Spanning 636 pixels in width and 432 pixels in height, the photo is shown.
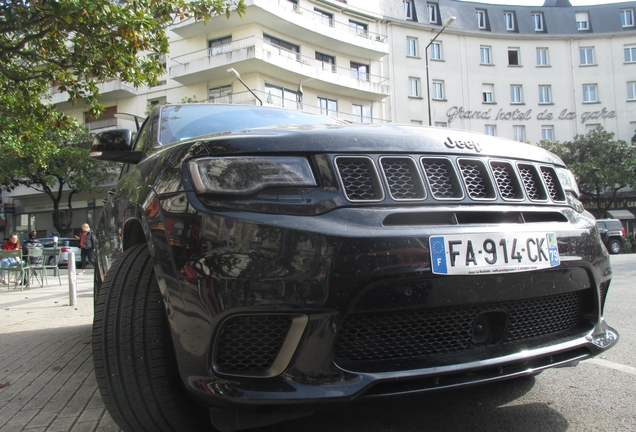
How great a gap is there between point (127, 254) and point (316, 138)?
94cm

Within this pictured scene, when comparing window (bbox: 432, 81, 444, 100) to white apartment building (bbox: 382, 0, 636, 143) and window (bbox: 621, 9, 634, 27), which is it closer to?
white apartment building (bbox: 382, 0, 636, 143)

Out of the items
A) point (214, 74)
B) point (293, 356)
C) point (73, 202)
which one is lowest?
point (293, 356)

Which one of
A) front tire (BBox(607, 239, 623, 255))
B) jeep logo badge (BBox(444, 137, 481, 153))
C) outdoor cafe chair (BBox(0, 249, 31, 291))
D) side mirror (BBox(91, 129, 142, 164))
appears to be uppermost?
side mirror (BBox(91, 129, 142, 164))

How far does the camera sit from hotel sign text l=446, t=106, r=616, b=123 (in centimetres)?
3108

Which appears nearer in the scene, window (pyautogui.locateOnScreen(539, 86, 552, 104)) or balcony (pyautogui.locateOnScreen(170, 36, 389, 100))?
balcony (pyautogui.locateOnScreen(170, 36, 389, 100))

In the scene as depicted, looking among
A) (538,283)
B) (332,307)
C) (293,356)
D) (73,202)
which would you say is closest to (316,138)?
(332,307)

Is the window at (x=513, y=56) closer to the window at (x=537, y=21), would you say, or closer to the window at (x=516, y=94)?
the window at (x=516, y=94)

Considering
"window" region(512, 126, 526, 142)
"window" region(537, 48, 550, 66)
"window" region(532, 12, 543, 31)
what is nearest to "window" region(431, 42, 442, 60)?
"window" region(512, 126, 526, 142)

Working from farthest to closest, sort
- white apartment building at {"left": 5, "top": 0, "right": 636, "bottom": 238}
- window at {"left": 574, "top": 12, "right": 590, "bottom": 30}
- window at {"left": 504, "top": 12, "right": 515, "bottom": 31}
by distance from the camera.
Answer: window at {"left": 574, "top": 12, "right": 590, "bottom": 30}
window at {"left": 504, "top": 12, "right": 515, "bottom": 31}
white apartment building at {"left": 5, "top": 0, "right": 636, "bottom": 238}

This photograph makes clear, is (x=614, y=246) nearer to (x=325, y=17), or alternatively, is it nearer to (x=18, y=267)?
(x=325, y=17)

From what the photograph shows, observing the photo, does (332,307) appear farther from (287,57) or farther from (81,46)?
(287,57)

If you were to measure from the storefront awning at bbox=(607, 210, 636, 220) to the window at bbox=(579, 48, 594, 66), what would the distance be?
408 inches

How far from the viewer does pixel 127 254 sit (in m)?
1.96

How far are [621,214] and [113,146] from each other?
35205 mm
